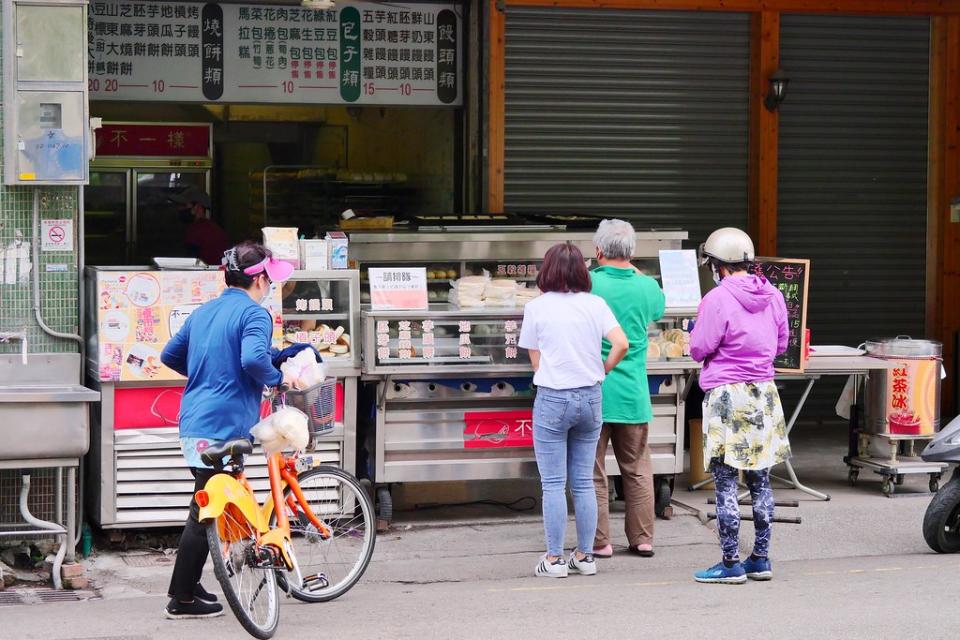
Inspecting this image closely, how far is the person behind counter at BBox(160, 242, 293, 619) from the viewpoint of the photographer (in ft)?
19.0

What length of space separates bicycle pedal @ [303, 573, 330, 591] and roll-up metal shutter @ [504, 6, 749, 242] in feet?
17.2

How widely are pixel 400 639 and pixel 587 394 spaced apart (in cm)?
163

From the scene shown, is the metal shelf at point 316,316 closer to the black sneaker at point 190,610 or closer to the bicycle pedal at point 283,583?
the bicycle pedal at point 283,583

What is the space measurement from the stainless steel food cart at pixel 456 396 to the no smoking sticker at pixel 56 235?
1.68 metres

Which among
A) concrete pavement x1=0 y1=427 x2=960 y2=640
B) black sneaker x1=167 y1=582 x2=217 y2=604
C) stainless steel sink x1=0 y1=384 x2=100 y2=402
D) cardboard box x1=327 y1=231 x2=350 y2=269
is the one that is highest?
cardboard box x1=327 y1=231 x2=350 y2=269

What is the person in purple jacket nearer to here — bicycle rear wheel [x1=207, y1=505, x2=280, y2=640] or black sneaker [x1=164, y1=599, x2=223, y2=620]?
bicycle rear wheel [x1=207, y1=505, x2=280, y2=640]

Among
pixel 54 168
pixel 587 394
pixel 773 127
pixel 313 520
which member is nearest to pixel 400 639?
pixel 313 520

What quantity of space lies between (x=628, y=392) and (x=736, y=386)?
0.80 m

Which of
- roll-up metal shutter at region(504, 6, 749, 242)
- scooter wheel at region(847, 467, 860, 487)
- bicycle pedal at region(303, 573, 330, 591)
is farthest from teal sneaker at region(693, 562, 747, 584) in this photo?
roll-up metal shutter at region(504, 6, 749, 242)

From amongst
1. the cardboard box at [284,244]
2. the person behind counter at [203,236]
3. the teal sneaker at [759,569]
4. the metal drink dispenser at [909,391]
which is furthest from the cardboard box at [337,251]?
the person behind counter at [203,236]

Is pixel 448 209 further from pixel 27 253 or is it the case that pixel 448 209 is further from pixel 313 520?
pixel 313 520

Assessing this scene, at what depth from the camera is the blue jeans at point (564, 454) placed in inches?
263

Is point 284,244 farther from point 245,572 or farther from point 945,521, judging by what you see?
point 945,521

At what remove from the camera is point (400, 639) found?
567cm
